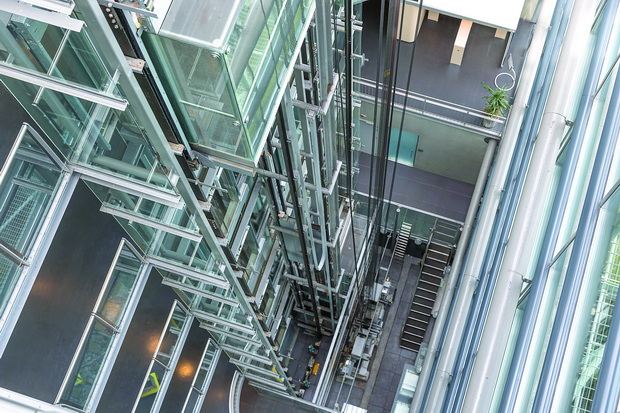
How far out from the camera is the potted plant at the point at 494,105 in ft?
78.9

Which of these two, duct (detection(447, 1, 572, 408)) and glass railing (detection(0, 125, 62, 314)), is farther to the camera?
duct (detection(447, 1, 572, 408))

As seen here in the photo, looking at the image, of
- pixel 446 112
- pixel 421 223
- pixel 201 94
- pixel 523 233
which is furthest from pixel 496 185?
pixel 201 94

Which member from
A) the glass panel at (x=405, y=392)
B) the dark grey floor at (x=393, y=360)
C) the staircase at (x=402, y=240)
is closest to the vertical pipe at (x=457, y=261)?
the glass panel at (x=405, y=392)

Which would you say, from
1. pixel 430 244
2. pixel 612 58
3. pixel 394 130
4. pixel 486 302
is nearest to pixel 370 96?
pixel 394 130

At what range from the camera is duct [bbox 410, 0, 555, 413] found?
19.8 metres

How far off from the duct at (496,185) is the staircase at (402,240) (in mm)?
4298

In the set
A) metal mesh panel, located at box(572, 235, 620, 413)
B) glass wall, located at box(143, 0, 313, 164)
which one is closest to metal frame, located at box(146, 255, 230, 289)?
glass wall, located at box(143, 0, 313, 164)

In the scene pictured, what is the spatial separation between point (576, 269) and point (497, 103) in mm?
16607

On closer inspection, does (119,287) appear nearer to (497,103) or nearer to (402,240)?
(497,103)

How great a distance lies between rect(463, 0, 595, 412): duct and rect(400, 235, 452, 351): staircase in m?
11.6

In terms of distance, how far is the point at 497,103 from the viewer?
24141 millimetres

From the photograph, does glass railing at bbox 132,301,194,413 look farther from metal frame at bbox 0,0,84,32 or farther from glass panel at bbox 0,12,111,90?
metal frame at bbox 0,0,84,32

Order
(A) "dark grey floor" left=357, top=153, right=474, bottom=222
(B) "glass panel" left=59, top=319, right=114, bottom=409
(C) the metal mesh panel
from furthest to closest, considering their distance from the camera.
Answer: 1. (A) "dark grey floor" left=357, top=153, right=474, bottom=222
2. (B) "glass panel" left=59, top=319, right=114, bottom=409
3. (C) the metal mesh panel

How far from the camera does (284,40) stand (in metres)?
9.41
